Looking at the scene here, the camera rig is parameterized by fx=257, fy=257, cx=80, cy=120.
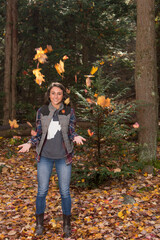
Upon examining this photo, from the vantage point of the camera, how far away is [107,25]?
11.0 meters

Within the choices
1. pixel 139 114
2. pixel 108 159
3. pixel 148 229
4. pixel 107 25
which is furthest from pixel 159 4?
pixel 148 229

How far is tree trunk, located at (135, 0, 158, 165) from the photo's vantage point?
5762mm

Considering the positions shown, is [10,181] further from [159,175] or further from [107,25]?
[107,25]

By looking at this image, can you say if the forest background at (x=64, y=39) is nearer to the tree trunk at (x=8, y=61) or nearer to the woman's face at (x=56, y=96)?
the tree trunk at (x=8, y=61)

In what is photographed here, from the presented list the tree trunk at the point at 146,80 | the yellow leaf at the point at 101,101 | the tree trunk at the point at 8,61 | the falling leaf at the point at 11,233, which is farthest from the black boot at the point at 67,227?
the tree trunk at the point at 8,61

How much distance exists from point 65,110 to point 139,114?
298 cm

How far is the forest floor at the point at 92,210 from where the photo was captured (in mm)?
3580

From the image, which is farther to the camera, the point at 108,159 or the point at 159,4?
the point at 159,4

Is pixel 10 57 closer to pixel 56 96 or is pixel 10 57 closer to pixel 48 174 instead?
pixel 56 96

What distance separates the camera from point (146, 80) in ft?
18.9

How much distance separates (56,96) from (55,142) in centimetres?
60

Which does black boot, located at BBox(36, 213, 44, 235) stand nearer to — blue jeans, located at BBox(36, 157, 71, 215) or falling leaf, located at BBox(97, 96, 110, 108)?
blue jeans, located at BBox(36, 157, 71, 215)

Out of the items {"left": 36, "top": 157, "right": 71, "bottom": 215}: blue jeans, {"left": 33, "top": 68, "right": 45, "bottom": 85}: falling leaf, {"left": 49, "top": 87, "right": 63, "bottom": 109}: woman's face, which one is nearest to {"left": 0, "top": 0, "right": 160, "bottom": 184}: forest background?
{"left": 33, "top": 68, "right": 45, "bottom": 85}: falling leaf

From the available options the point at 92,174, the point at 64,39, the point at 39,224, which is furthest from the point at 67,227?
the point at 64,39
